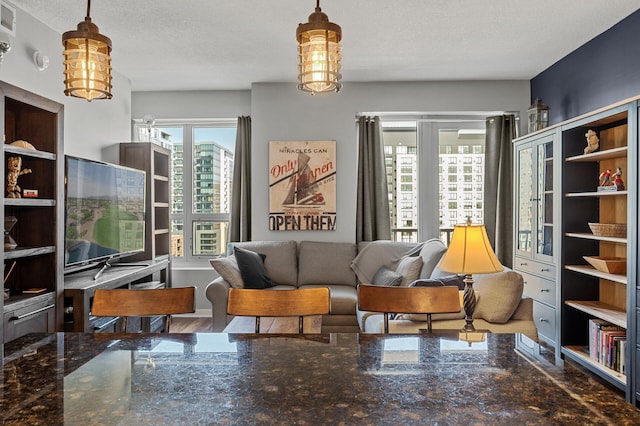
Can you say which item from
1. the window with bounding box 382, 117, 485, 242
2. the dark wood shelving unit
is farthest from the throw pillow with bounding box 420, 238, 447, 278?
the dark wood shelving unit

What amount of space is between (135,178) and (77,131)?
64 cm

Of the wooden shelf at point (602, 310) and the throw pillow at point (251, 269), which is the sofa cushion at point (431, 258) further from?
the throw pillow at point (251, 269)

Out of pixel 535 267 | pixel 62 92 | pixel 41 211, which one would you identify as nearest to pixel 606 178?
pixel 535 267

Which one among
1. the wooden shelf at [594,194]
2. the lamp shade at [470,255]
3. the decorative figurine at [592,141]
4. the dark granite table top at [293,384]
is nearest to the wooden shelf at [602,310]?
the wooden shelf at [594,194]

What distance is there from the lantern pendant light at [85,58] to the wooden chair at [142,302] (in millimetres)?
792

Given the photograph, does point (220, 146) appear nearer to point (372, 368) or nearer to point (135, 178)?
point (135, 178)

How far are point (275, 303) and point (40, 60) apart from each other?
2.98 meters

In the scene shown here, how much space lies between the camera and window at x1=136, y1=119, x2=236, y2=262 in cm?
572

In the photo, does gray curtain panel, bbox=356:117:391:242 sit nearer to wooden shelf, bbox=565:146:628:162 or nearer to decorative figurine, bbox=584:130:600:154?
wooden shelf, bbox=565:146:628:162

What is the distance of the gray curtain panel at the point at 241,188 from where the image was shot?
5441 millimetres

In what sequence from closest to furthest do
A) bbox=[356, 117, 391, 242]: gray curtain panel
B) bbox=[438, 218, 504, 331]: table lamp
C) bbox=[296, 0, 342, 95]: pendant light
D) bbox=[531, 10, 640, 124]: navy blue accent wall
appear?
bbox=[296, 0, 342, 95]: pendant light → bbox=[438, 218, 504, 331]: table lamp → bbox=[531, 10, 640, 124]: navy blue accent wall → bbox=[356, 117, 391, 242]: gray curtain panel

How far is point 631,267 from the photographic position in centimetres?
295

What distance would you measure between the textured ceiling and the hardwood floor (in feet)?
8.83

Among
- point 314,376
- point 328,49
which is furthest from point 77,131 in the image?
point 314,376
